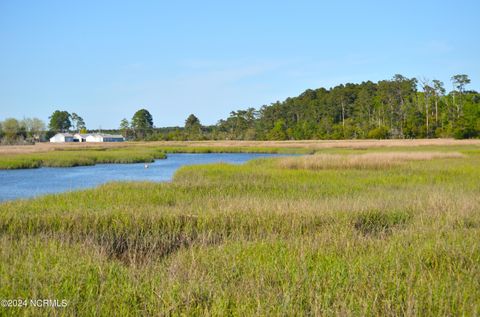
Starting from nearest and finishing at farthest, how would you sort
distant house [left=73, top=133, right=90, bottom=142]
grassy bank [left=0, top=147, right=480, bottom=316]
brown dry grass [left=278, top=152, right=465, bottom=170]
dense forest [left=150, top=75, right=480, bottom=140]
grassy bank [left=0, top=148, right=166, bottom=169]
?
grassy bank [left=0, top=147, right=480, bottom=316] < brown dry grass [left=278, top=152, right=465, bottom=170] < grassy bank [left=0, top=148, right=166, bottom=169] < dense forest [left=150, top=75, right=480, bottom=140] < distant house [left=73, top=133, right=90, bottom=142]

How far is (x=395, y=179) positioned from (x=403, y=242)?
43.1ft

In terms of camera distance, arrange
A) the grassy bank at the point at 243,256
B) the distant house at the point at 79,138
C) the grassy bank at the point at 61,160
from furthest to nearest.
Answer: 1. the distant house at the point at 79,138
2. the grassy bank at the point at 61,160
3. the grassy bank at the point at 243,256

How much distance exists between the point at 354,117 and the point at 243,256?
95.0 metres

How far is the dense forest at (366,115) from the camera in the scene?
7619 cm

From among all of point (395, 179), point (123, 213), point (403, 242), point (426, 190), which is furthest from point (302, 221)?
point (395, 179)

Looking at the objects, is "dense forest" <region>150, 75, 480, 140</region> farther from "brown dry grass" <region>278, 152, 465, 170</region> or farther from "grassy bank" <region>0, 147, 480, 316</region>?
"grassy bank" <region>0, 147, 480, 316</region>

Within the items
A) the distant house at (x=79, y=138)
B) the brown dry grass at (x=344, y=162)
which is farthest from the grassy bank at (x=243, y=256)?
the distant house at (x=79, y=138)

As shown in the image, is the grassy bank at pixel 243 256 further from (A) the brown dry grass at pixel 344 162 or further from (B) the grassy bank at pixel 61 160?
(B) the grassy bank at pixel 61 160

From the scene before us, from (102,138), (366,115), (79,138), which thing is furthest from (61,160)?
(79,138)

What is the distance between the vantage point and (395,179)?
21.4 m

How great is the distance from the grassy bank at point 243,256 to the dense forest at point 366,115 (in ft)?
196

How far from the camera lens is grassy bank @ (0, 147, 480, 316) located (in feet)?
19.9

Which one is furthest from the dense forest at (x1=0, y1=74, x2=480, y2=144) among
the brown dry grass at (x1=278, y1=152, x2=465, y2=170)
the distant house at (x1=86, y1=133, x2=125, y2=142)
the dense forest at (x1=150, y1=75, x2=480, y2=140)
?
the brown dry grass at (x1=278, y1=152, x2=465, y2=170)

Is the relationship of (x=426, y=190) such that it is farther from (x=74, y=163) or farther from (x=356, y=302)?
(x=74, y=163)
